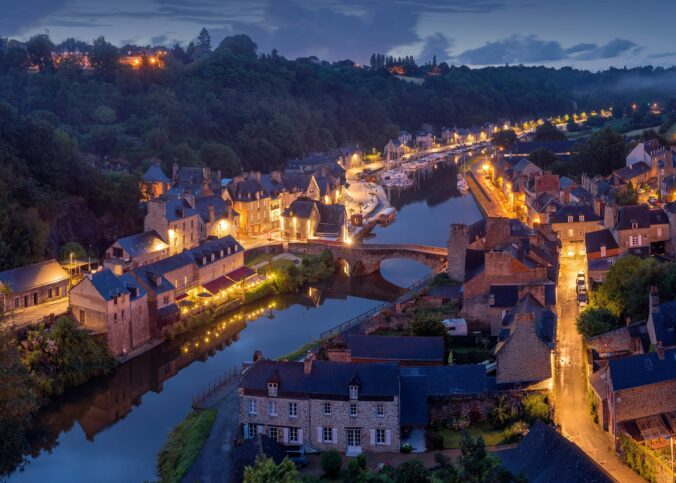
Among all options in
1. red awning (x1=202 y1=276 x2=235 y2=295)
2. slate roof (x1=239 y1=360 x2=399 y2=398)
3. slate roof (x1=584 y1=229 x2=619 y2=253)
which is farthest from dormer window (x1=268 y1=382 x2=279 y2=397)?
slate roof (x1=584 y1=229 x2=619 y2=253)

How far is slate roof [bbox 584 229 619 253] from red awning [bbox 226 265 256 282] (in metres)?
16.2

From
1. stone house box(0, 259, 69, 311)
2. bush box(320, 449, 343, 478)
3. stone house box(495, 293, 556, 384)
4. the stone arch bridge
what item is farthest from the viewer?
the stone arch bridge

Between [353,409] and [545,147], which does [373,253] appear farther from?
[545,147]

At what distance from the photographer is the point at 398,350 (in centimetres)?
2888

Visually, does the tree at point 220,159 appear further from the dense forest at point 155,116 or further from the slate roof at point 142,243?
the slate roof at point 142,243

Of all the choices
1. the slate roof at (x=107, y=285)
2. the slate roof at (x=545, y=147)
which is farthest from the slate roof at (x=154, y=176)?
the slate roof at (x=545, y=147)

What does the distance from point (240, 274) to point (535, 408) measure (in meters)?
22.1

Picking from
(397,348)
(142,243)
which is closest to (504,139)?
(142,243)

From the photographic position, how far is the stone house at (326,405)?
23719 millimetres

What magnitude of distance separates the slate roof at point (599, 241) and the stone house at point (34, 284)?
2319 cm

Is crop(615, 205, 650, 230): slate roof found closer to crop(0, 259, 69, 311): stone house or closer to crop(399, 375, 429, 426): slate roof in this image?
crop(399, 375, 429, 426): slate roof

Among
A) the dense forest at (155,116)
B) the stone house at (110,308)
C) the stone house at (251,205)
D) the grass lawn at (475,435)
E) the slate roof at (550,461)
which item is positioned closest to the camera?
the slate roof at (550,461)

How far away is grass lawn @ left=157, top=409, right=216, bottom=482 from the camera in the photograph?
77.7 feet

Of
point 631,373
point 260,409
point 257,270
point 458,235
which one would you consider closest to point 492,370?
point 631,373
